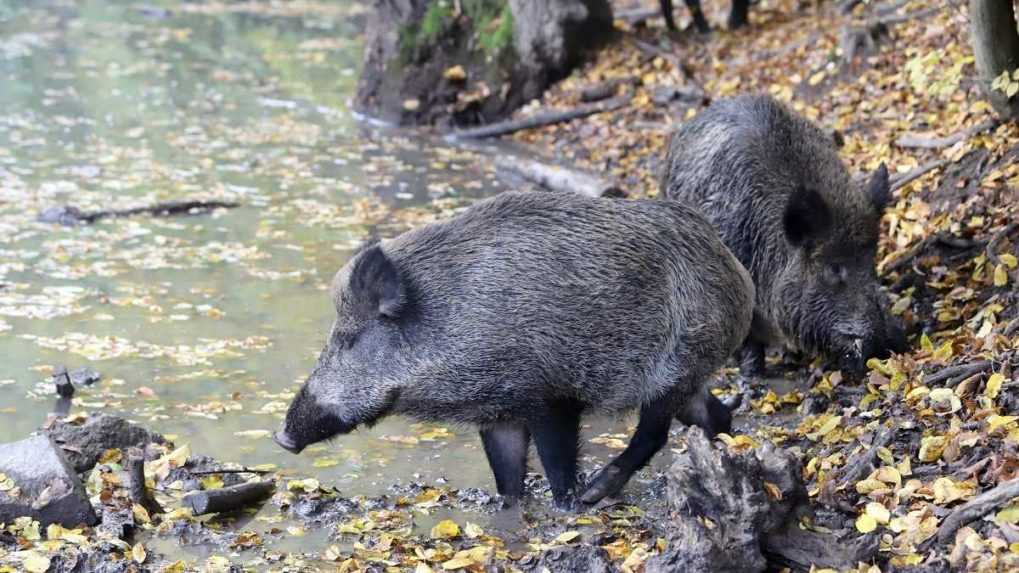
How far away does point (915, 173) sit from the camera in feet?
29.3

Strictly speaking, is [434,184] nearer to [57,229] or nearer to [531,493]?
[57,229]

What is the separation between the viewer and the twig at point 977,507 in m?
4.61

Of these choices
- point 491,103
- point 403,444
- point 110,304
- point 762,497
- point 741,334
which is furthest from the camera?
point 491,103

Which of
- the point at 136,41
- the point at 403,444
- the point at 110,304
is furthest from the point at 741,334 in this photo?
the point at 136,41

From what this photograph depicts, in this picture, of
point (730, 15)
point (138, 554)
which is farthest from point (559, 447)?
point (730, 15)

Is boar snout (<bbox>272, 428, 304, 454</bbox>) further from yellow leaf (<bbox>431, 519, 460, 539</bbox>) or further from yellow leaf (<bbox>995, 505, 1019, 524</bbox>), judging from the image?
yellow leaf (<bbox>995, 505, 1019, 524</bbox>)

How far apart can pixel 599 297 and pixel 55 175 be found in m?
8.16

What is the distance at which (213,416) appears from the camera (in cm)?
720

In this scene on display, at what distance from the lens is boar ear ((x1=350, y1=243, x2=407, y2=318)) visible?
5832 millimetres

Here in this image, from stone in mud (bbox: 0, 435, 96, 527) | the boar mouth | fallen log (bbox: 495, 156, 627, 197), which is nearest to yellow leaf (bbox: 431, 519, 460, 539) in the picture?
the boar mouth

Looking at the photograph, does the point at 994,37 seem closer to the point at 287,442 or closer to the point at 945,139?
the point at 945,139

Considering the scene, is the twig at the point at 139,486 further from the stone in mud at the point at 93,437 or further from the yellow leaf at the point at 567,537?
the yellow leaf at the point at 567,537

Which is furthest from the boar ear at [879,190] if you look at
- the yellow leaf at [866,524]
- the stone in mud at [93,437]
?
the stone in mud at [93,437]

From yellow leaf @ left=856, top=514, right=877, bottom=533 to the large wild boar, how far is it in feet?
7.63
